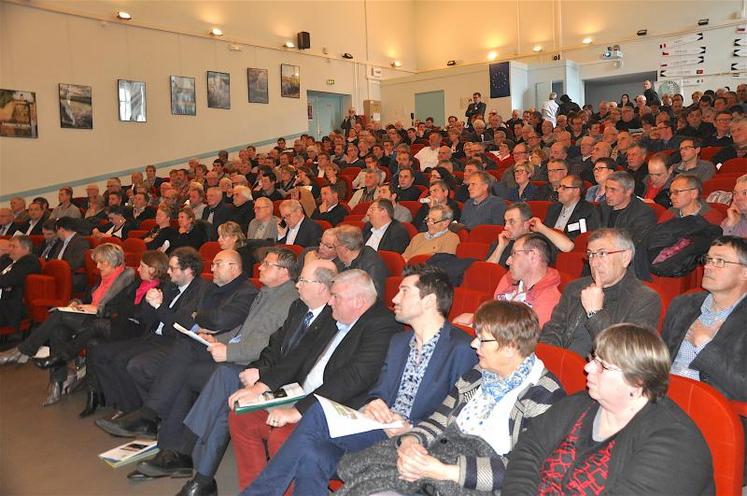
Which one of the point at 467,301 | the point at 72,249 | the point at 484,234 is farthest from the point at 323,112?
the point at 467,301

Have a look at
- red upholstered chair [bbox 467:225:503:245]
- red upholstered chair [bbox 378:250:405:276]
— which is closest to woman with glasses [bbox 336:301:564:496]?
red upholstered chair [bbox 378:250:405:276]

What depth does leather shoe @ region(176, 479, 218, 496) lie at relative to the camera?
113 inches

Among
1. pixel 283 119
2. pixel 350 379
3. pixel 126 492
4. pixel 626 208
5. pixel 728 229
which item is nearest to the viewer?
pixel 350 379

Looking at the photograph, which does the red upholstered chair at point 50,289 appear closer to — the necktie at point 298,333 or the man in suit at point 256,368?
the man in suit at point 256,368

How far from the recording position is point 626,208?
172 inches

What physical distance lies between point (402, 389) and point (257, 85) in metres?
13.1

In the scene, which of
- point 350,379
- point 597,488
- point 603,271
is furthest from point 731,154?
point 597,488

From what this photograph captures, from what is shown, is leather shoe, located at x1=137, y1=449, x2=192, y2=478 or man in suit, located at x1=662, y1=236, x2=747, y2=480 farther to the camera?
leather shoe, located at x1=137, y1=449, x2=192, y2=478

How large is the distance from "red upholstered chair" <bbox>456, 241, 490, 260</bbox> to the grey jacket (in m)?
1.46

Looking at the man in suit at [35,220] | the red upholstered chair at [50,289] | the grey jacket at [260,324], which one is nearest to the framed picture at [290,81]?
the man in suit at [35,220]

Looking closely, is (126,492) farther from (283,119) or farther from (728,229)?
(283,119)

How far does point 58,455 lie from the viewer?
3.50 m

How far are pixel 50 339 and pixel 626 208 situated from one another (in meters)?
3.98

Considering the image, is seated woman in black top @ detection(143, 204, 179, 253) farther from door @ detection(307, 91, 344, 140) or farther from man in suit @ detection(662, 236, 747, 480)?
door @ detection(307, 91, 344, 140)
